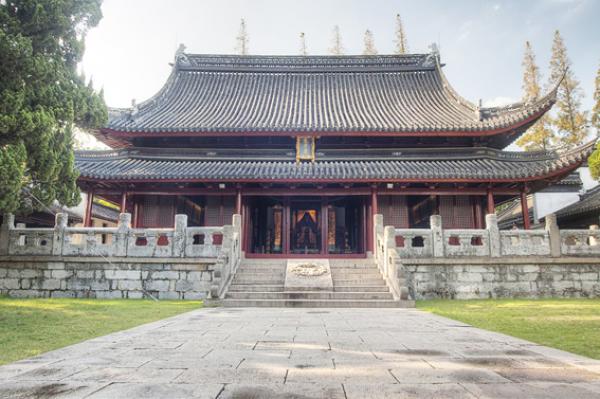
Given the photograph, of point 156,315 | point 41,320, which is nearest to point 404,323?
point 156,315

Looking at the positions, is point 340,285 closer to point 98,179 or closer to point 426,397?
point 426,397

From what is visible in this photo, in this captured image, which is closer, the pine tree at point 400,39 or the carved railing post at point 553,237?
the carved railing post at point 553,237

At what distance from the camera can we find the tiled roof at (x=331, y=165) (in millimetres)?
15062

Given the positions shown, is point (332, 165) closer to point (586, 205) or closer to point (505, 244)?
point (505, 244)

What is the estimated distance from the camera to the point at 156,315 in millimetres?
8156

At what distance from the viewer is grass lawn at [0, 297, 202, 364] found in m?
5.14

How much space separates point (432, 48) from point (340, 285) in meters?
18.0

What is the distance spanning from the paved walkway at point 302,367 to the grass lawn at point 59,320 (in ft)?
2.01

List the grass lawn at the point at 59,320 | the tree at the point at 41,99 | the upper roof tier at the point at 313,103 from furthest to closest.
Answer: the upper roof tier at the point at 313,103
the tree at the point at 41,99
the grass lawn at the point at 59,320

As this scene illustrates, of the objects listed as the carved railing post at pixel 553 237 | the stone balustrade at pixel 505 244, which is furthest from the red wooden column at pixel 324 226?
the carved railing post at pixel 553 237

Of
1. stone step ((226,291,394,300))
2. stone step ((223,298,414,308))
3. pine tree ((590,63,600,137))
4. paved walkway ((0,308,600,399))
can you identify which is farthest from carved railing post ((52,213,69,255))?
pine tree ((590,63,600,137))

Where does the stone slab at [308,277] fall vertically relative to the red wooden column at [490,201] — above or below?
below

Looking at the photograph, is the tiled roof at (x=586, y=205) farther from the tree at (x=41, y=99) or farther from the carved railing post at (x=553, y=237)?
the tree at (x=41, y=99)

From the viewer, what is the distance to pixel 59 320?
7484mm
